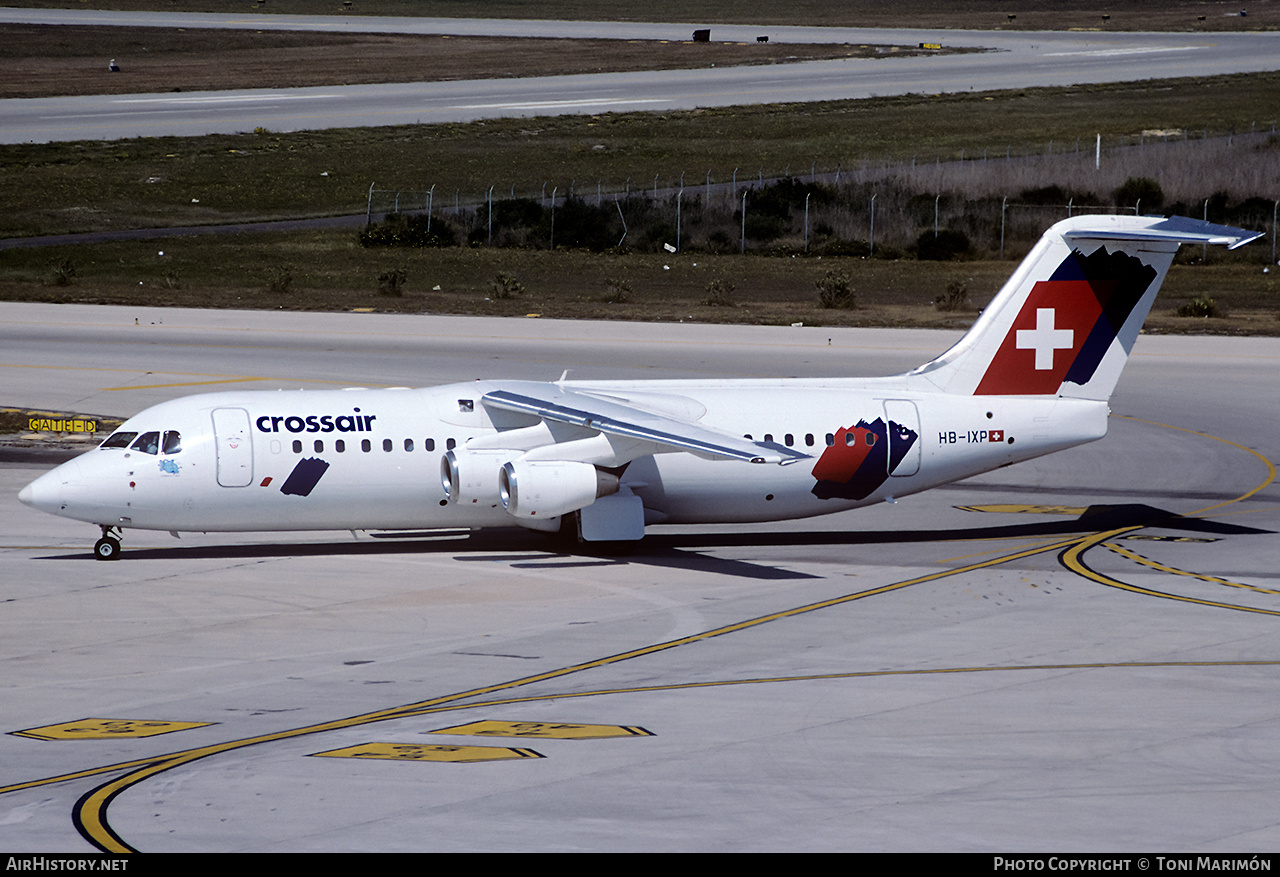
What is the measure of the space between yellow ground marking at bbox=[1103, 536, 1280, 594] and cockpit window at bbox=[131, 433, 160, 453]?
17843 millimetres

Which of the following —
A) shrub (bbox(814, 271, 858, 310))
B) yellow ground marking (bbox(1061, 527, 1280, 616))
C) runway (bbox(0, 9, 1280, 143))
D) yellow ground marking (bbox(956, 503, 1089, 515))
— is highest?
runway (bbox(0, 9, 1280, 143))

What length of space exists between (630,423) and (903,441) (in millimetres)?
5873

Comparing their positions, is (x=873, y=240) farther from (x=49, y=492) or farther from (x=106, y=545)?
(x=49, y=492)

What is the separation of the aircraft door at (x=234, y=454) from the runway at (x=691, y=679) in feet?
5.36

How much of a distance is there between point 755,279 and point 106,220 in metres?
35.7

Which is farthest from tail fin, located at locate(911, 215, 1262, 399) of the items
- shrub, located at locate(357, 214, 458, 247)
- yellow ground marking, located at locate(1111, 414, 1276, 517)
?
shrub, located at locate(357, 214, 458, 247)

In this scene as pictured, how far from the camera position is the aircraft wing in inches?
1044

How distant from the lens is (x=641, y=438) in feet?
90.0

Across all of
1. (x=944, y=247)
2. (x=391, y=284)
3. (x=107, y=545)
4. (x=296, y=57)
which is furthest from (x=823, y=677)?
(x=296, y=57)

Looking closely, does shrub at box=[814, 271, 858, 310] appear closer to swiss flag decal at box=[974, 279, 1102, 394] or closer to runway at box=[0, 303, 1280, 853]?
runway at box=[0, 303, 1280, 853]

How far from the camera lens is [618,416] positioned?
28453 millimetres

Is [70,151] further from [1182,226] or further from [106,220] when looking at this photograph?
[1182,226]

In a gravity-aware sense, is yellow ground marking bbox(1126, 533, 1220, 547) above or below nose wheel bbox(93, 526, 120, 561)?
above

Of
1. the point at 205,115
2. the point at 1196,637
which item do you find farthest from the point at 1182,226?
the point at 205,115
